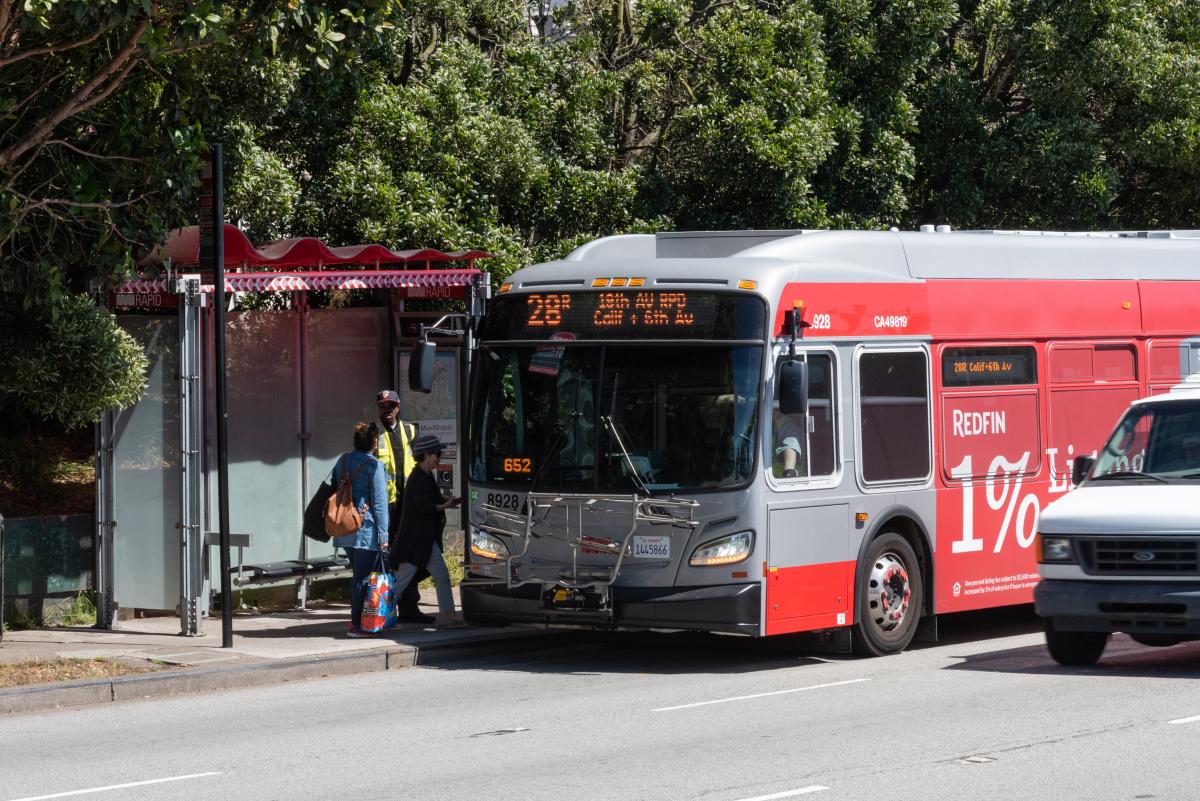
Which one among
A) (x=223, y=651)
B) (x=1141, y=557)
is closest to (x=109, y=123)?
(x=223, y=651)

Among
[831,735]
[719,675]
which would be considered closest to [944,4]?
[719,675]

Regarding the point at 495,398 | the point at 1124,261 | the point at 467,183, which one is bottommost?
the point at 495,398

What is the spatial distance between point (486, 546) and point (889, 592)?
3122 mm

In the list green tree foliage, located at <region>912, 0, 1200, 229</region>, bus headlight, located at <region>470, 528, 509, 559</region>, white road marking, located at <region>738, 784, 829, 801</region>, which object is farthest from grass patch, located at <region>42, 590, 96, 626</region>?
green tree foliage, located at <region>912, 0, 1200, 229</region>

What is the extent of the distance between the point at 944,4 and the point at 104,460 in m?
12.6

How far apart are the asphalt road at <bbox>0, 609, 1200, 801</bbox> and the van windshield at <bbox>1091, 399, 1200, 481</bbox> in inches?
55.0

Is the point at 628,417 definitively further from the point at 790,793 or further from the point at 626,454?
the point at 790,793

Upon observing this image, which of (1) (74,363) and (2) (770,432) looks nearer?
(2) (770,432)

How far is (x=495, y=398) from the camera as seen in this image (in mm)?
13055

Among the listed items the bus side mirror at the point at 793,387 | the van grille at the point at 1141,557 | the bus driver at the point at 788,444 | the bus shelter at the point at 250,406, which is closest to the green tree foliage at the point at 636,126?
the bus shelter at the point at 250,406

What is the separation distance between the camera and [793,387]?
11.9 metres

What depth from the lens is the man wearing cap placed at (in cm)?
1501

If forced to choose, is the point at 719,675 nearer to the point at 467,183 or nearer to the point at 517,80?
the point at 467,183

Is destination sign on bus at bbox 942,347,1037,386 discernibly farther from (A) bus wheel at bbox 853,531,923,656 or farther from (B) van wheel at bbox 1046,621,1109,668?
(B) van wheel at bbox 1046,621,1109,668
